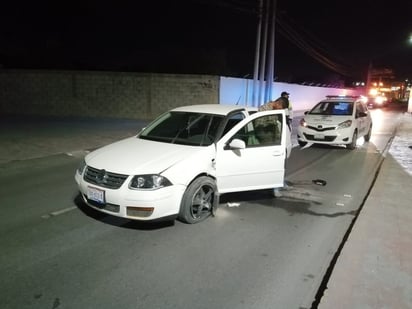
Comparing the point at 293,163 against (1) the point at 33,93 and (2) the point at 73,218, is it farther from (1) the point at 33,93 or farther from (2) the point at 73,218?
(1) the point at 33,93

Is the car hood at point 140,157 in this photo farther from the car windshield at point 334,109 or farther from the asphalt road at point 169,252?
the car windshield at point 334,109

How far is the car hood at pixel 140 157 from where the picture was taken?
4.44 meters

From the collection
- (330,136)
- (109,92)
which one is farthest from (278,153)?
(109,92)

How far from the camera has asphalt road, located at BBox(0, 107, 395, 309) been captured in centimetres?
327

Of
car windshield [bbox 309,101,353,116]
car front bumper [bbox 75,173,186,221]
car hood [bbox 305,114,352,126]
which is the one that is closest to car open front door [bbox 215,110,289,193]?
car front bumper [bbox 75,173,186,221]

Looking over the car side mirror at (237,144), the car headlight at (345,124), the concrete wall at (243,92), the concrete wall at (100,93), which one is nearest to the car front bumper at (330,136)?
the car headlight at (345,124)

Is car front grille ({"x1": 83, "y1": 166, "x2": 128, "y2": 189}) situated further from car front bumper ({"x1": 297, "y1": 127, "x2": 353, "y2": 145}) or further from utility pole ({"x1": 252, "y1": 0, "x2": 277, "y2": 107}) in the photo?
utility pole ({"x1": 252, "y1": 0, "x2": 277, "y2": 107})

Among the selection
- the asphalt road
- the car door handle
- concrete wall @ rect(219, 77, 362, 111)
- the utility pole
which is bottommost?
the asphalt road

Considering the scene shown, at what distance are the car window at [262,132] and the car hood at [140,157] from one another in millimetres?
998

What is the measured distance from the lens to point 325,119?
1204 cm

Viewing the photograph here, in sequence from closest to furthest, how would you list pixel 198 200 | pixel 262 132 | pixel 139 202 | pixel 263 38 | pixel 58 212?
1. pixel 139 202
2. pixel 198 200
3. pixel 58 212
4. pixel 262 132
5. pixel 263 38

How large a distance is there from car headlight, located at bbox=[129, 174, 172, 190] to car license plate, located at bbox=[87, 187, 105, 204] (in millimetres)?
425

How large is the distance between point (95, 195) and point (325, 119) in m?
9.39

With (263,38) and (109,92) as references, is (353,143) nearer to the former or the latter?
(263,38)
